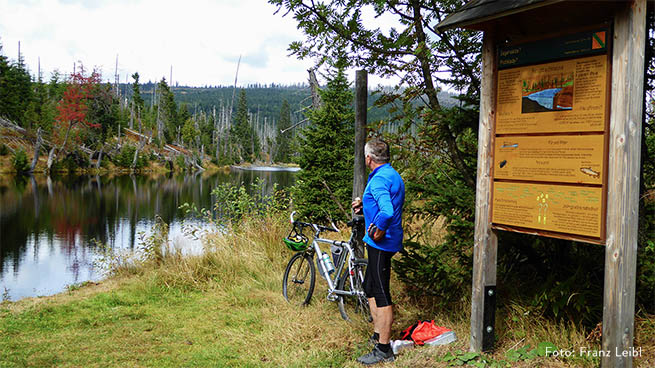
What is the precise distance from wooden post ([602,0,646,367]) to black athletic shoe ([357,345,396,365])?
5.14 feet

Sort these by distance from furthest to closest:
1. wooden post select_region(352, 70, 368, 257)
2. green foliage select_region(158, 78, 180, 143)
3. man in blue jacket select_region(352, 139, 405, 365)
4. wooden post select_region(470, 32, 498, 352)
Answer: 1. green foliage select_region(158, 78, 180, 143)
2. wooden post select_region(352, 70, 368, 257)
3. man in blue jacket select_region(352, 139, 405, 365)
4. wooden post select_region(470, 32, 498, 352)

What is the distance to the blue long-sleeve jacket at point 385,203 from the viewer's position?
367cm

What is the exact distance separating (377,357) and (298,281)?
2.02m

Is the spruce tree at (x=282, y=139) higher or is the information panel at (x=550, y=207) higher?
the spruce tree at (x=282, y=139)

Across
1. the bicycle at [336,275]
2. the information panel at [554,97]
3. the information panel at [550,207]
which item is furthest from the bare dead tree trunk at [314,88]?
the information panel at [550,207]

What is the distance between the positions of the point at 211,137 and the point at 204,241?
272ft

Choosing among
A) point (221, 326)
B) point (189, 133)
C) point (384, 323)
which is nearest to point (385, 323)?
point (384, 323)

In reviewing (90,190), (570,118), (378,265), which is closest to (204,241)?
(378,265)

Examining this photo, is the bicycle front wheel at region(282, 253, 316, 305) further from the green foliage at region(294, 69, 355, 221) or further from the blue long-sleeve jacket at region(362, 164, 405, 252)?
the green foliage at region(294, 69, 355, 221)

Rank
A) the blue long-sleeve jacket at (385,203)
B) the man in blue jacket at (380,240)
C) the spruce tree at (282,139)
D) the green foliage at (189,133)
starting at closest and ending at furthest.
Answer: the blue long-sleeve jacket at (385,203)
the man in blue jacket at (380,240)
the green foliage at (189,133)
the spruce tree at (282,139)

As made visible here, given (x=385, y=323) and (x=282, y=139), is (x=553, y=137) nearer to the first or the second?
(x=385, y=323)

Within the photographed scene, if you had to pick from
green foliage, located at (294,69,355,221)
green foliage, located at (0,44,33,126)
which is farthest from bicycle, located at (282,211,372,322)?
green foliage, located at (0,44,33,126)

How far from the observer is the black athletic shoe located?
3.80 meters

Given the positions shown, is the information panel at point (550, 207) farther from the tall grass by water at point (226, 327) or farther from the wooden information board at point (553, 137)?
the tall grass by water at point (226, 327)
